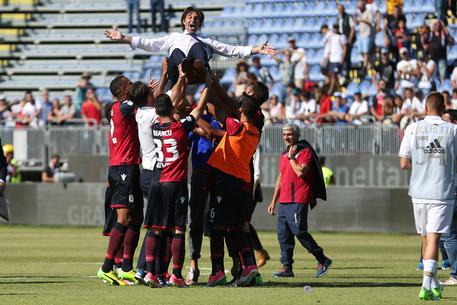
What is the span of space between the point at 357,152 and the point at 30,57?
1609 cm

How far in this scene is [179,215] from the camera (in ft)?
48.3

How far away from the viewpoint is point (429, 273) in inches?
533

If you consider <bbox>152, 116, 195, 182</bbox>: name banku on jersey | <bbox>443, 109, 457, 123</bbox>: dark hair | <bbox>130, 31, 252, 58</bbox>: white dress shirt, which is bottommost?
<bbox>152, 116, 195, 182</bbox>: name banku on jersey

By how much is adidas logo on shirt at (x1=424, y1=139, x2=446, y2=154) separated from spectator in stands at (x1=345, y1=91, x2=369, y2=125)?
16.2 meters

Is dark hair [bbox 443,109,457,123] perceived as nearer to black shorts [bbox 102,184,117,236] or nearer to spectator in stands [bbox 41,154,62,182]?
black shorts [bbox 102,184,117,236]

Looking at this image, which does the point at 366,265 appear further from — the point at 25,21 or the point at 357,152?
the point at 25,21

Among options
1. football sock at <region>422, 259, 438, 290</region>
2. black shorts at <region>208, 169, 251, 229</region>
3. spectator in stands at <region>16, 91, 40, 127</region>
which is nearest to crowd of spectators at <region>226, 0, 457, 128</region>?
spectator in stands at <region>16, 91, 40, 127</region>

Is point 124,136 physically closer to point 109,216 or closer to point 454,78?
point 109,216

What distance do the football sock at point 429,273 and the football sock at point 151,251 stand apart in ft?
10.0

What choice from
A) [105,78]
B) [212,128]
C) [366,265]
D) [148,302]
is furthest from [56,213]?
[148,302]

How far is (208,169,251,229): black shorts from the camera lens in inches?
595

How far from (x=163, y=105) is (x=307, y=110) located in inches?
670

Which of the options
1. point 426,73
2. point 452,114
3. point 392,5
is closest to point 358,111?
point 426,73

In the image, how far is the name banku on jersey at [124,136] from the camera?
15312 millimetres
